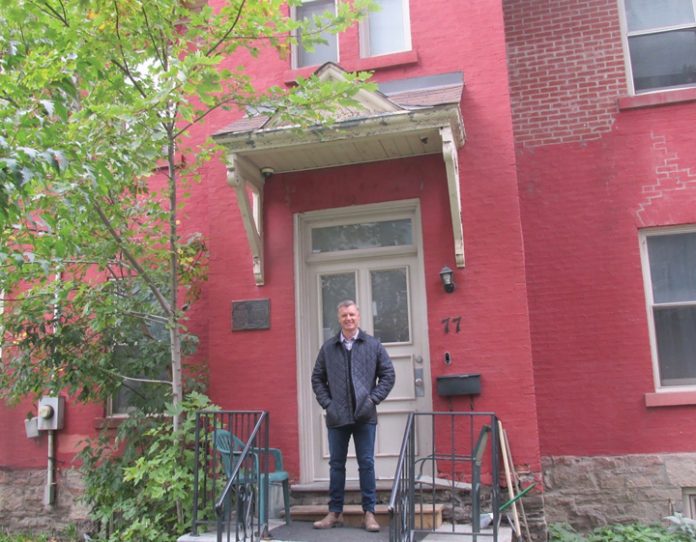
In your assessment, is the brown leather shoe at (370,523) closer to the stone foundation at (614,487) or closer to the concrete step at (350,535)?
the concrete step at (350,535)

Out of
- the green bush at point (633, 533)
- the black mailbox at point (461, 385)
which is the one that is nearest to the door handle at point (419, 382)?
the black mailbox at point (461, 385)

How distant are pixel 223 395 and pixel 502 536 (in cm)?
294

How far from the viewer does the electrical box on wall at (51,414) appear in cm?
781

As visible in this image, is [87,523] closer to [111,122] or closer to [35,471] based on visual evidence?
[35,471]

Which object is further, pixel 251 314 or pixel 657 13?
pixel 657 13

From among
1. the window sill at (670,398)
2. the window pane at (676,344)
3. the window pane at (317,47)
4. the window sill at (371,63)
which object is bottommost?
the window sill at (670,398)

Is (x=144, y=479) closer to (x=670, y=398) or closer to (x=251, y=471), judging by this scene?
(x=251, y=471)

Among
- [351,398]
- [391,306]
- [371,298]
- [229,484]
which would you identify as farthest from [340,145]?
[229,484]

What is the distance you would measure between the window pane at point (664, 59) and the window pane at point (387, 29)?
246cm

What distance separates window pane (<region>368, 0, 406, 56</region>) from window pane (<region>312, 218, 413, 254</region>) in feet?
6.09

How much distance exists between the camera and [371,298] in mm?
7012

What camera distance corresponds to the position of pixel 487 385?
631cm

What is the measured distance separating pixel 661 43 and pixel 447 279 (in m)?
3.61

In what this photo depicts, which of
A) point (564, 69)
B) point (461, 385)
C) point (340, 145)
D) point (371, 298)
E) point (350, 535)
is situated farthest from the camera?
point (564, 69)
